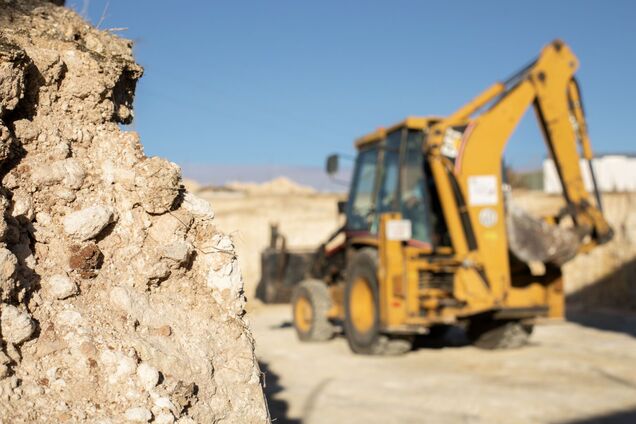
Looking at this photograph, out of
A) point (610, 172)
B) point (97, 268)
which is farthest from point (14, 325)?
point (610, 172)

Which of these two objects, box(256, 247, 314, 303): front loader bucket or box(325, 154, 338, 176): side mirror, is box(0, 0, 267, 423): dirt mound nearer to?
box(325, 154, 338, 176): side mirror

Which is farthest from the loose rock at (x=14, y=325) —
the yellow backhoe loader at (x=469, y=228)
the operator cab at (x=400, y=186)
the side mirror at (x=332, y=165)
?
the side mirror at (x=332, y=165)

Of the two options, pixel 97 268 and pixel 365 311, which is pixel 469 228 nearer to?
pixel 365 311

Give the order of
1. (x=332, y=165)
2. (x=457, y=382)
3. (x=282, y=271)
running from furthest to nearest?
(x=282, y=271)
(x=332, y=165)
(x=457, y=382)

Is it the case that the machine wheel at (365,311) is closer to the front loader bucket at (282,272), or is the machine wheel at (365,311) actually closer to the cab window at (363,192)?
the cab window at (363,192)

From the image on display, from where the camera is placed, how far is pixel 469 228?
8797mm

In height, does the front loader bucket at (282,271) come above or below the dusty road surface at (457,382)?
above

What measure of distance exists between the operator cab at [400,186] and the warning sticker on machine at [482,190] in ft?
2.18

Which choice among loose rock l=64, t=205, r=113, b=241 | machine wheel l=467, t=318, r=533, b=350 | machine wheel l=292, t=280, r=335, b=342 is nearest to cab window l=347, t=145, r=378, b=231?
machine wheel l=292, t=280, r=335, b=342

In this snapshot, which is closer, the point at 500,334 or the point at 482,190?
the point at 482,190

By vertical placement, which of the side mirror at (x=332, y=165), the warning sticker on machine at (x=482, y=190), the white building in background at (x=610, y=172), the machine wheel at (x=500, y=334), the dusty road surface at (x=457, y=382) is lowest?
the dusty road surface at (x=457, y=382)

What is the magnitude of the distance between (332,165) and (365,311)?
2.06 m

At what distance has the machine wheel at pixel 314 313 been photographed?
10.8m

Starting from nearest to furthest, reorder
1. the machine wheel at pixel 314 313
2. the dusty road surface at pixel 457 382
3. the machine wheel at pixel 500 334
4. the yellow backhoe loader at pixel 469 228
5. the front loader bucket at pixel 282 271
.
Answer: the dusty road surface at pixel 457 382
the yellow backhoe loader at pixel 469 228
the machine wheel at pixel 500 334
the machine wheel at pixel 314 313
the front loader bucket at pixel 282 271
